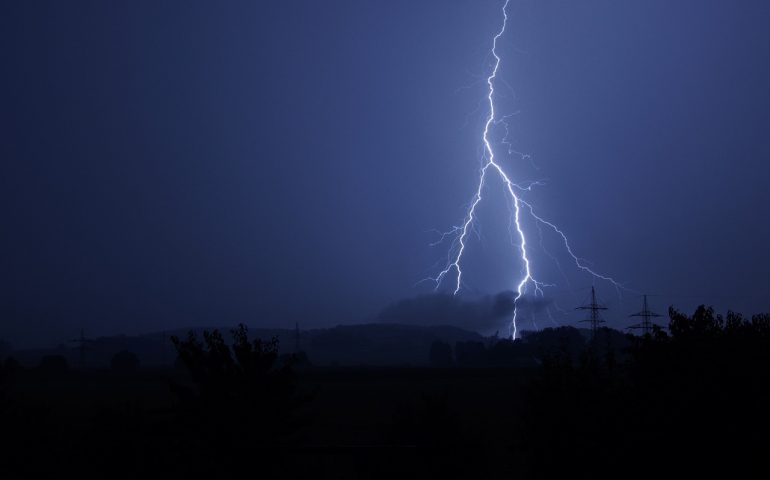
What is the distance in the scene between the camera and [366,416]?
33406 millimetres

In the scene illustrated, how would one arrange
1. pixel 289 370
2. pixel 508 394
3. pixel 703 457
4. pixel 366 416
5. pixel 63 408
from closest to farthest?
pixel 703 457 → pixel 289 370 → pixel 366 416 → pixel 63 408 → pixel 508 394

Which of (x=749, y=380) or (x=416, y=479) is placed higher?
(x=749, y=380)

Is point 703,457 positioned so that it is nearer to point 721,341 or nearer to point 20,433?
point 721,341

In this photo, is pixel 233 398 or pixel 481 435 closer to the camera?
pixel 233 398

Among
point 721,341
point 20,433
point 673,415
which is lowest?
point 20,433

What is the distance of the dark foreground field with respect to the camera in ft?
29.2

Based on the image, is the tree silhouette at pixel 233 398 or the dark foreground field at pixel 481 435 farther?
the tree silhouette at pixel 233 398

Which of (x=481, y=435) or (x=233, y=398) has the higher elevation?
(x=233, y=398)

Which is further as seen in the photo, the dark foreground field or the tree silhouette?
the tree silhouette

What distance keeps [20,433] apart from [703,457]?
50.6ft

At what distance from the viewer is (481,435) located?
67.4ft

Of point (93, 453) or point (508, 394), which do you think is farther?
point (508, 394)

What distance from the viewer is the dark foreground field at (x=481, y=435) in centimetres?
891

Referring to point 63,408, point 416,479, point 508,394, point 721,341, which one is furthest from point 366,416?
point 721,341
